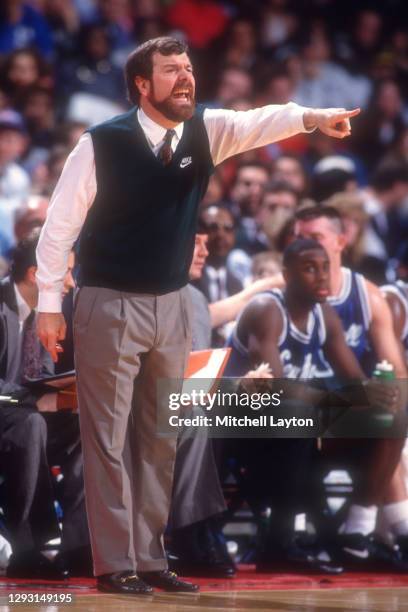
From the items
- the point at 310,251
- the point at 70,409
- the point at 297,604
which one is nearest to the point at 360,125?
the point at 310,251

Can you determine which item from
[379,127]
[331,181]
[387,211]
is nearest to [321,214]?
[331,181]

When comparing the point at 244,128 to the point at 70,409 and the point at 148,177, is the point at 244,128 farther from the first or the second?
the point at 70,409

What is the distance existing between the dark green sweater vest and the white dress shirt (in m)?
0.03

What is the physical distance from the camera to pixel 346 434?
4.31 metres

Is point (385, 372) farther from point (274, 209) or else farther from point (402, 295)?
point (274, 209)

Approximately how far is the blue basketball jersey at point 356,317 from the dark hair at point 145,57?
5.17ft

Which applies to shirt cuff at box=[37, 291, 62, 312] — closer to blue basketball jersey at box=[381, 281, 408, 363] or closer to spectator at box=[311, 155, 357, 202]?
blue basketball jersey at box=[381, 281, 408, 363]

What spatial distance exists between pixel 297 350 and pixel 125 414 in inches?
47.8

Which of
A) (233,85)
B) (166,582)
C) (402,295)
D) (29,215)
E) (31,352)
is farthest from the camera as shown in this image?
(233,85)

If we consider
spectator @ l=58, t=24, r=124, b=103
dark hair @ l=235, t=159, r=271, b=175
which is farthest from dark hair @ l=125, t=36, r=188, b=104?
spectator @ l=58, t=24, r=124, b=103

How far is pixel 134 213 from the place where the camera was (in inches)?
135

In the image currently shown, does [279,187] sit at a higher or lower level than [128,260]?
higher

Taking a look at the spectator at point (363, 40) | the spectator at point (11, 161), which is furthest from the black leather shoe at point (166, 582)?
the spectator at point (363, 40)

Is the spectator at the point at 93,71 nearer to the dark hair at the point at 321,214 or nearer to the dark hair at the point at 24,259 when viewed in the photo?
the dark hair at the point at 321,214
